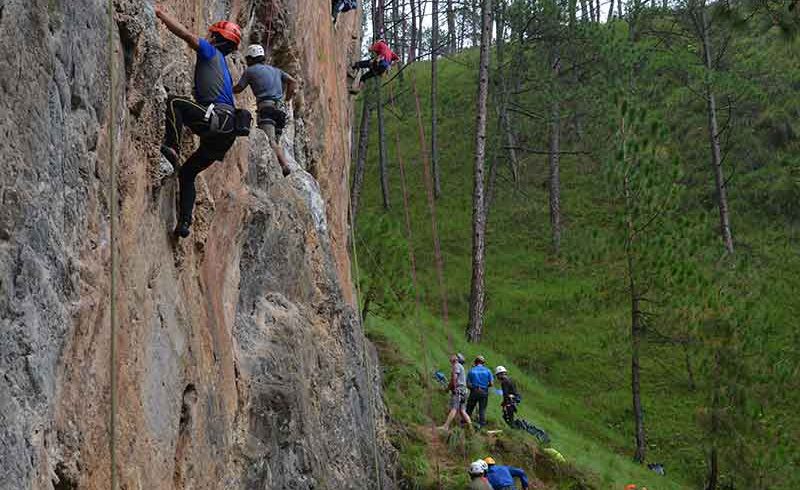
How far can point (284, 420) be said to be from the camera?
9.17m

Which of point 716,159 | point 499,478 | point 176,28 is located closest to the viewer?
point 176,28

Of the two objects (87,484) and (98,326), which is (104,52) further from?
(87,484)

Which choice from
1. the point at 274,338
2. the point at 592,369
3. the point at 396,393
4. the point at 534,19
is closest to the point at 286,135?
the point at 274,338

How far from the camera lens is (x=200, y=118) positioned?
686 centimetres

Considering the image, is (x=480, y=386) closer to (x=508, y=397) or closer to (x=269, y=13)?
(x=508, y=397)

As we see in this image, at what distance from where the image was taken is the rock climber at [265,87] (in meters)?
9.46

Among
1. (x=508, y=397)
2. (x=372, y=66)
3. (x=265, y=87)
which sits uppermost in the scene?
(x=372, y=66)

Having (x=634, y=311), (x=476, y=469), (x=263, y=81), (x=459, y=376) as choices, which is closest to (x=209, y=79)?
(x=263, y=81)

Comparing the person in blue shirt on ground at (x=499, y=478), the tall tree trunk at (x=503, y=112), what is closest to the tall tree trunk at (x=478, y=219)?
the person in blue shirt on ground at (x=499, y=478)

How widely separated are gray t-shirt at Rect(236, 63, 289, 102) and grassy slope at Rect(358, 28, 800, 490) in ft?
21.6

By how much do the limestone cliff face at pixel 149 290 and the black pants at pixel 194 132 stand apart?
0.39 feet

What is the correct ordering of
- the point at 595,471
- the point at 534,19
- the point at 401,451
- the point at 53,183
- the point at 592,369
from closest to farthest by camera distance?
the point at 53,183, the point at 401,451, the point at 595,471, the point at 592,369, the point at 534,19

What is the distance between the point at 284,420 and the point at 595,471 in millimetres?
8583

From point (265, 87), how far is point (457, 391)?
7.25 meters
